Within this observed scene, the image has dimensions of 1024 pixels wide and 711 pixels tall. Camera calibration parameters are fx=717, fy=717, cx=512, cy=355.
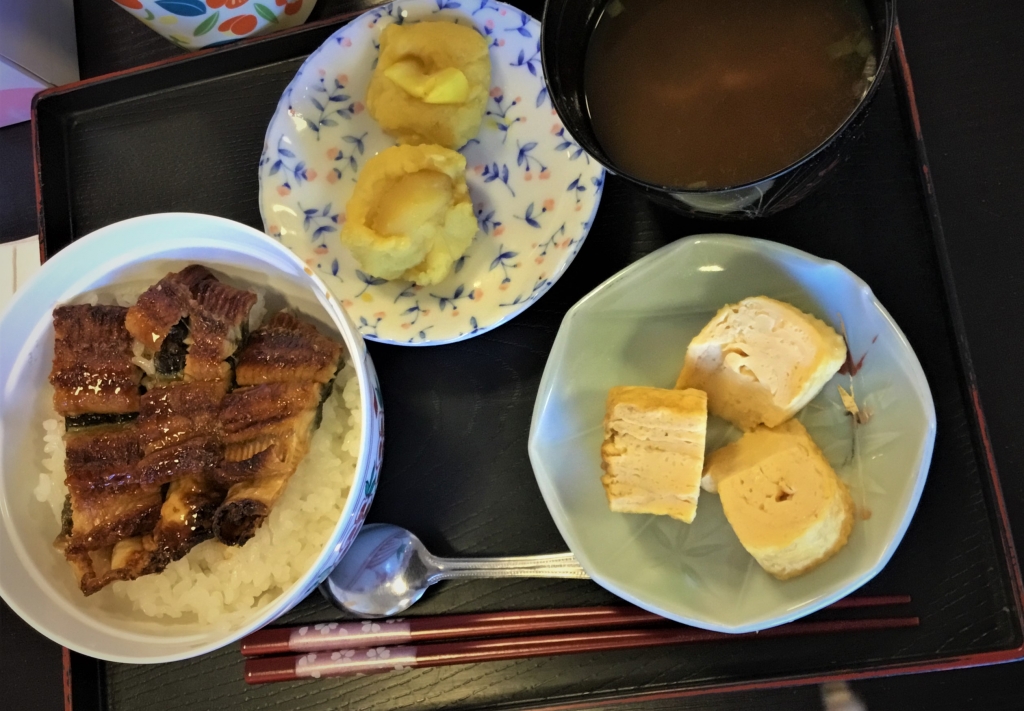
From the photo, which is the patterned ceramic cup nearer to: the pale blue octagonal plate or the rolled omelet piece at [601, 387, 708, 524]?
the pale blue octagonal plate

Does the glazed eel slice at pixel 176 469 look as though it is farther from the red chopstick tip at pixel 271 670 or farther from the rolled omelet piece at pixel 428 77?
the rolled omelet piece at pixel 428 77

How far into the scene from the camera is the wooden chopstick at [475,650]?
108cm

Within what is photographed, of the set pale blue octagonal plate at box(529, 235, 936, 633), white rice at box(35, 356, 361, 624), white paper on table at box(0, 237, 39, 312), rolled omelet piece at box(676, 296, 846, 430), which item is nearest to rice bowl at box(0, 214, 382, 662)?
white rice at box(35, 356, 361, 624)

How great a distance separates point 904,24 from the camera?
124 centimetres

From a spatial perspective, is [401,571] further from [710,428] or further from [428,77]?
[428,77]

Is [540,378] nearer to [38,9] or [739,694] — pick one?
[739,694]

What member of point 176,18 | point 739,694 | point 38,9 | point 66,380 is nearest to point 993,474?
point 739,694

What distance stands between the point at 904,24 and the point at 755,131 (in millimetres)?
541

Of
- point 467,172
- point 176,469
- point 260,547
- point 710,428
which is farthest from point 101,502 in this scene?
point 710,428

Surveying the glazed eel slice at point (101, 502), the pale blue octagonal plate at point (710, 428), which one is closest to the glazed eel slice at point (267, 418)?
the glazed eel slice at point (101, 502)

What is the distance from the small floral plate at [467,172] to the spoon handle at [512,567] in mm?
377

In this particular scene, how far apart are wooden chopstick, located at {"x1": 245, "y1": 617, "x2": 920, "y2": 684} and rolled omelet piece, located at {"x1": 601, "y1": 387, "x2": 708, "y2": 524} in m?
0.18

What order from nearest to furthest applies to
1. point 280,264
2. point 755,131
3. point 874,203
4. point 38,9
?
point 755,131, point 280,264, point 874,203, point 38,9

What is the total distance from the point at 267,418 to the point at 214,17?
0.75 m
